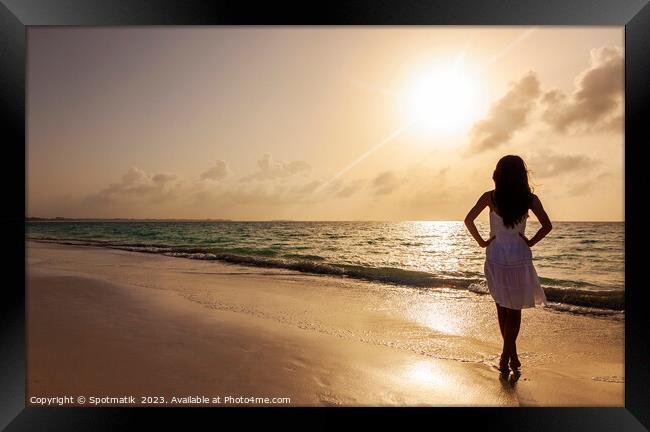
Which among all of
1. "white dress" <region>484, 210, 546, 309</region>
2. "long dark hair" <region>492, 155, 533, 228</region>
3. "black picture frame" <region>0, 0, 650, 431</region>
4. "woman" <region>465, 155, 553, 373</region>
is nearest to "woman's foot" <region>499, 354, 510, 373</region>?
"woman" <region>465, 155, 553, 373</region>

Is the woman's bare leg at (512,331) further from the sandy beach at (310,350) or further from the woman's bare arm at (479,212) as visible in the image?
the woman's bare arm at (479,212)

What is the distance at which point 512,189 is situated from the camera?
297cm

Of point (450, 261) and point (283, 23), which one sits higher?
point (283, 23)

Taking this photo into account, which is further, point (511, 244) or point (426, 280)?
A: point (426, 280)

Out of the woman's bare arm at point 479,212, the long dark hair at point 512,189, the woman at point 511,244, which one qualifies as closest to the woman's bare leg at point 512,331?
the woman at point 511,244

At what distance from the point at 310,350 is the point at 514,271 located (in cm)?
179

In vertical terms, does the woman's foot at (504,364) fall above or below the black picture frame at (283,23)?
below

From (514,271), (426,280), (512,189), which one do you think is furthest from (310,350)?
(426,280)

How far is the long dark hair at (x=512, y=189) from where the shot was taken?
9.73ft

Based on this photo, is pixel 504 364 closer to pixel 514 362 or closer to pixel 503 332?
pixel 514 362

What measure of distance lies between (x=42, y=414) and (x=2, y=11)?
9.56ft

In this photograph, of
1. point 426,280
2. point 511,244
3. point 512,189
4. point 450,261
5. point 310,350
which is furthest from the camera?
point 450,261

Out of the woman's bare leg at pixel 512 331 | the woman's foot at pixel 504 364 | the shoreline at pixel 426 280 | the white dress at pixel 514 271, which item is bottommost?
the shoreline at pixel 426 280

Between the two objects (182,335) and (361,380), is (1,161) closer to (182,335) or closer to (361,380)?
(182,335)
